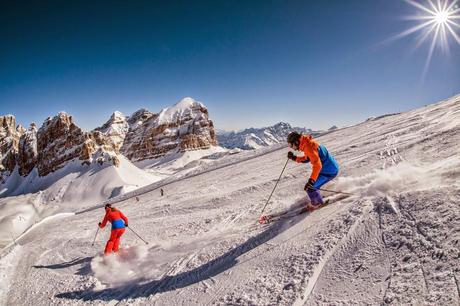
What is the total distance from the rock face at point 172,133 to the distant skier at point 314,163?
12982 cm

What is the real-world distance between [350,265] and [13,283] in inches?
342

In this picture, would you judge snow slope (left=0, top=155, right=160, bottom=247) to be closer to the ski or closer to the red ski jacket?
the red ski jacket

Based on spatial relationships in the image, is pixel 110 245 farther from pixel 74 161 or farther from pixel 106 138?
pixel 106 138

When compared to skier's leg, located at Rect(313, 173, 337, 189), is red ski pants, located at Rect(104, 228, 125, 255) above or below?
below

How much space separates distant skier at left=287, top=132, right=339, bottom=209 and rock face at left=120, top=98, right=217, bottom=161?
12982 cm

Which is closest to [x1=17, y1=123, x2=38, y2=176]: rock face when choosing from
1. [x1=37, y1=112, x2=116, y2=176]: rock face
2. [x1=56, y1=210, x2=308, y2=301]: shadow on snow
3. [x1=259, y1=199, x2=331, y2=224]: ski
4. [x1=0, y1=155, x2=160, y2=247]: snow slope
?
[x1=37, y1=112, x2=116, y2=176]: rock face

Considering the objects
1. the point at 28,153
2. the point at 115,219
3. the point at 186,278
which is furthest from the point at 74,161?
the point at 186,278

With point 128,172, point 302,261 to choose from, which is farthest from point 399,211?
point 128,172

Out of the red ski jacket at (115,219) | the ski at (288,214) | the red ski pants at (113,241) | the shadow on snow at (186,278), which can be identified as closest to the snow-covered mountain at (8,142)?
the red ski jacket at (115,219)

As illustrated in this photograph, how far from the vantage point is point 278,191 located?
32.2 feet

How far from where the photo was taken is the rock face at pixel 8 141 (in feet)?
293

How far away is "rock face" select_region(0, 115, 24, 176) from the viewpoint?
89.2 metres

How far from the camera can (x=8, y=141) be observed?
100 metres

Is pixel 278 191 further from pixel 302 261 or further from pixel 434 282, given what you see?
pixel 434 282
